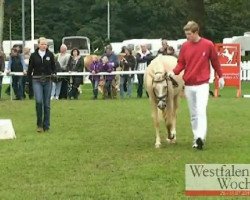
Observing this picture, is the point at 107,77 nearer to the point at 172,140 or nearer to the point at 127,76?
the point at 127,76

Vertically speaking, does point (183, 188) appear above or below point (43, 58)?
below

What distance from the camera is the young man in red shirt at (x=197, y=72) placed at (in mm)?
12461

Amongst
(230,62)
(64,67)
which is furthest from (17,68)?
(230,62)

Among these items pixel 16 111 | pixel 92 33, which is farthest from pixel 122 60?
pixel 92 33

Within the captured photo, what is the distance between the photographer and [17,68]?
26.5 m

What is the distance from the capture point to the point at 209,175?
803 cm

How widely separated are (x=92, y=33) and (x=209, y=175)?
72.1 m

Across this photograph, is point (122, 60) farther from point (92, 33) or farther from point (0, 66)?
point (92, 33)

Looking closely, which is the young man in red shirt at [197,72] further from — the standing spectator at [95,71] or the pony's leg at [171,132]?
the standing spectator at [95,71]

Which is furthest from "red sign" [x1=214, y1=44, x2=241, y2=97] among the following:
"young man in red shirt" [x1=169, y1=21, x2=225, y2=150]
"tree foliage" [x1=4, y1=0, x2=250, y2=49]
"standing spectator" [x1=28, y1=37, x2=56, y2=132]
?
"tree foliage" [x1=4, y1=0, x2=250, y2=49]

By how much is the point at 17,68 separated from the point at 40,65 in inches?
438

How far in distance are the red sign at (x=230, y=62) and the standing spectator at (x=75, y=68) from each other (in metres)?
5.07

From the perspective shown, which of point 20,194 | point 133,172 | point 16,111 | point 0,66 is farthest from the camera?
point 0,66

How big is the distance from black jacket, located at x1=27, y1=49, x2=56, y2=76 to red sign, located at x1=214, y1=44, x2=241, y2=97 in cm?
1226
